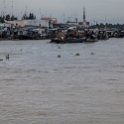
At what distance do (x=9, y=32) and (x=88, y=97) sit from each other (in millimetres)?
69599

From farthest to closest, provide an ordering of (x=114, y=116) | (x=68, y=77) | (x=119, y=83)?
(x=68, y=77) < (x=119, y=83) < (x=114, y=116)

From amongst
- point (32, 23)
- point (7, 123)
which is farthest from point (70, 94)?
point (32, 23)

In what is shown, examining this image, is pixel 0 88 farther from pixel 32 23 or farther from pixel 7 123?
pixel 32 23

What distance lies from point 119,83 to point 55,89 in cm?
238

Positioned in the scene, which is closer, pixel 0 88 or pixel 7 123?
pixel 7 123

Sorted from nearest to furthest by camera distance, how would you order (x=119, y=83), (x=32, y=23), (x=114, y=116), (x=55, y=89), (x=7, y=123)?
(x=7, y=123)
(x=114, y=116)
(x=55, y=89)
(x=119, y=83)
(x=32, y=23)

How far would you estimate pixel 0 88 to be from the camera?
13.3 meters

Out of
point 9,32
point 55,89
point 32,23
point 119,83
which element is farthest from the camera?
point 32,23

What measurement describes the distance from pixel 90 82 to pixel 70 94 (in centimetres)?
259

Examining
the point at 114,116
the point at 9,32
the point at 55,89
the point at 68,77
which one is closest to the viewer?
the point at 114,116

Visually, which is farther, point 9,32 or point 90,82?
point 9,32

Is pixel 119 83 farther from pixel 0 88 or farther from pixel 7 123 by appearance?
pixel 7 123

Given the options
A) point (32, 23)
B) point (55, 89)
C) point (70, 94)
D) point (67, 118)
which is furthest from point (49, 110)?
point (32, 23)

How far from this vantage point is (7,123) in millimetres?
8688
